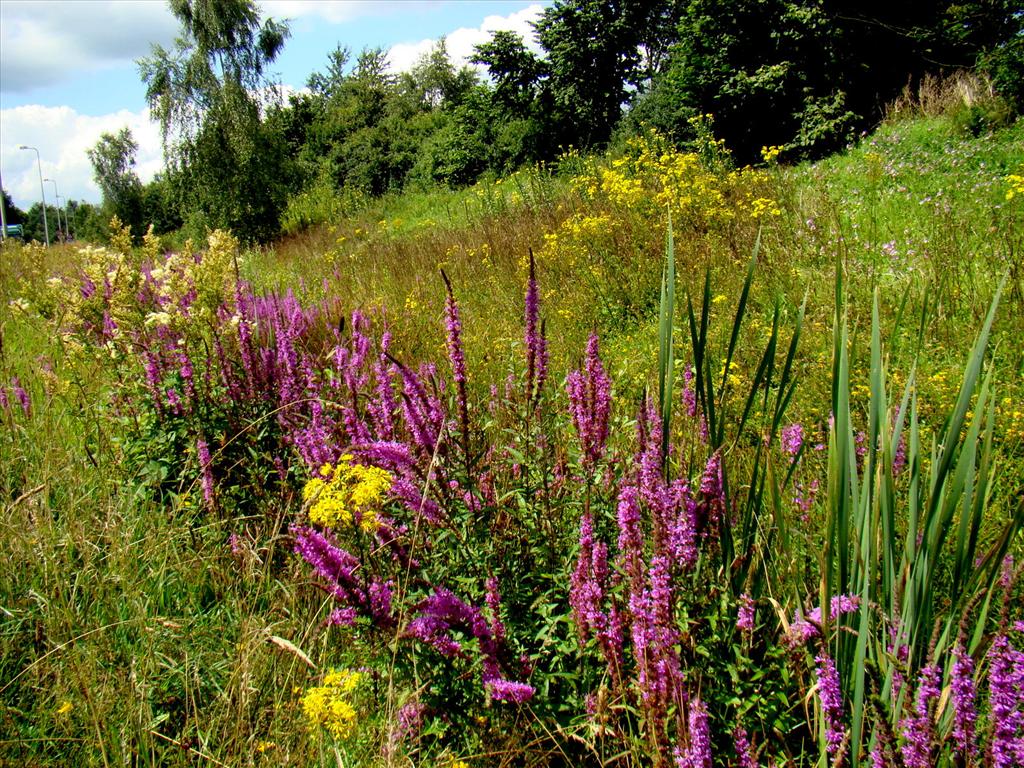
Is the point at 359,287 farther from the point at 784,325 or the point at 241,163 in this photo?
the point at 241,163

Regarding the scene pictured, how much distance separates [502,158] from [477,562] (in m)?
22.9

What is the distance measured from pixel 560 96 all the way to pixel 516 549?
24163 millimetres

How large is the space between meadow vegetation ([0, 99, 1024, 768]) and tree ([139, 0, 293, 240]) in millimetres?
17574

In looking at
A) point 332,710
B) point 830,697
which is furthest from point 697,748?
point 332,710

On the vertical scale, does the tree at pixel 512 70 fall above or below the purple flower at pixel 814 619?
above

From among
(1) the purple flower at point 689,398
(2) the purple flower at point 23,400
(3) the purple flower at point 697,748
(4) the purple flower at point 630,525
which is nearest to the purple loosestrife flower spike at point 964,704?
(3) the purple flower at point 697,748

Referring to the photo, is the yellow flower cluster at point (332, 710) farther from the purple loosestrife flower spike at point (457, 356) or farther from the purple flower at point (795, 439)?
the purple flower at point (795, 439)

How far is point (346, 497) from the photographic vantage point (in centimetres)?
165

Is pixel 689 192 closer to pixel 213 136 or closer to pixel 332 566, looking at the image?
pixel 332 566

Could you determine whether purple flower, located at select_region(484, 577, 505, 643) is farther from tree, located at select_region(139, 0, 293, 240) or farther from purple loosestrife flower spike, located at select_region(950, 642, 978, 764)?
tree, located at select_region(139, 0, 293, 240)

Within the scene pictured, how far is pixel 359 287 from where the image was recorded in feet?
25.1

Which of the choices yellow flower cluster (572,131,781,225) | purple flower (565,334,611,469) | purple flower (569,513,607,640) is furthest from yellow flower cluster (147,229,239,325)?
yellow flower cluster (572,131,781,225)

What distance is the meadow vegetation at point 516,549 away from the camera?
1.22m

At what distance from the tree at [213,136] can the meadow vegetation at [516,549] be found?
→ 1757 centimetres
